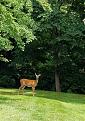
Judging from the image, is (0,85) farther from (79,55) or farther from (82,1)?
(82,1)

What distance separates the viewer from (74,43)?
105ft

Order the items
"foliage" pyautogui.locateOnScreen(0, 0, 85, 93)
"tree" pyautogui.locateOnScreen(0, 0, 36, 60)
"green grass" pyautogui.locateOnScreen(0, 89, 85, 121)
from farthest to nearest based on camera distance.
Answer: "foliage" pyautogui.locateOnScreen(0, 0, 85, 93) → "tree" pyautogui.locateOnScreen(0, 0, 36, 60) → "green grass" pyautogui.locateOnScreen(0, 89, 85, 121)

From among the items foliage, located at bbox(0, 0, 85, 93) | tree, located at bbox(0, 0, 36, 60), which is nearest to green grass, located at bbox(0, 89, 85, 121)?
tree, located at bbox(0, 0, 36, 60)

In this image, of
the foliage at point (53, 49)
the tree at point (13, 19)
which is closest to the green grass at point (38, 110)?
the tree at point (13, 19)

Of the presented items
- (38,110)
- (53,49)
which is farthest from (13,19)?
(53,49)

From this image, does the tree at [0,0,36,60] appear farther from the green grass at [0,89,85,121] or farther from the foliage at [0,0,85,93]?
the foliage at [0,0,85,93]

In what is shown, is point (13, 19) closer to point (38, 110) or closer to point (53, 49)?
point (38, 110)

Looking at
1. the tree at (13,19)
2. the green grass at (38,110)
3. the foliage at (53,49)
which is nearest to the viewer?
the green grass at (38,110)

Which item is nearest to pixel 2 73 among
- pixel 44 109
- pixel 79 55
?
pixel 79 55

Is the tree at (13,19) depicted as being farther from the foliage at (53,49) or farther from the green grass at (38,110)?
the foliage at (53,49)

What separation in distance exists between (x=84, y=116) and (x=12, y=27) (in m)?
5.71

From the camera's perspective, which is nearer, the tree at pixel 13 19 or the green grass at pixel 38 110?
the green grass at pixel 38 110

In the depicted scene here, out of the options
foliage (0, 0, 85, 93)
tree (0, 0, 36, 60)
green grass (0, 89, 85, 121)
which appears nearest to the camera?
green grass (0, 89, 85, 121)

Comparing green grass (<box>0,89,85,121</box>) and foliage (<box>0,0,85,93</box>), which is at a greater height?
foliage (<box>0,0,85,93</box>)
